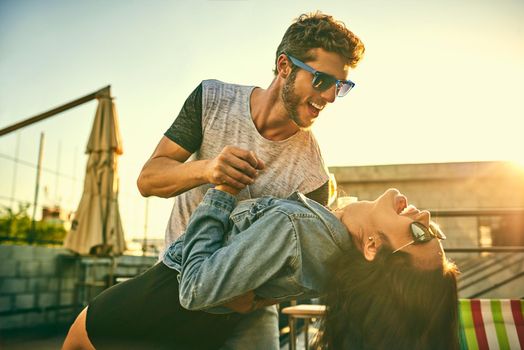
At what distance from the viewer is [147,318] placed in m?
1.48

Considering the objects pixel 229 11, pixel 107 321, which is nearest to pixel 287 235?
pixel 107 321

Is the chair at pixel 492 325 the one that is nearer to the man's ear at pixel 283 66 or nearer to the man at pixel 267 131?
the man at pixel 267 131

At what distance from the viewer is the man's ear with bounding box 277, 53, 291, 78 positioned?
7.02 feet

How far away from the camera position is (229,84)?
1.96 meters

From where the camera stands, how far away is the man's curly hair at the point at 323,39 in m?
2.07

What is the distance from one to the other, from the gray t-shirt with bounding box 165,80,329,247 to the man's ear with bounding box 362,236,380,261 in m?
0.43

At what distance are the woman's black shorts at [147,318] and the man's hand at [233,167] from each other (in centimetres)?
38

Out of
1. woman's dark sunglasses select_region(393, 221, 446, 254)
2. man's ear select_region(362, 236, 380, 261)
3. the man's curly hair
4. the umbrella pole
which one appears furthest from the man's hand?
the umbrella pole

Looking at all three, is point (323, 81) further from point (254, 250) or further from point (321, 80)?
point (254, 250)

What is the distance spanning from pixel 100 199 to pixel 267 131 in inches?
194

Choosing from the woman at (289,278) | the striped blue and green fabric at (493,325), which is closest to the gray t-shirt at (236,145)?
the woman at (289,278)

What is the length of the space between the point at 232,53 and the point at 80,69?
3.78m

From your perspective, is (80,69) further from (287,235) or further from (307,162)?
(287,235)

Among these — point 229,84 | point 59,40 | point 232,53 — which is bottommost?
point 229,84
